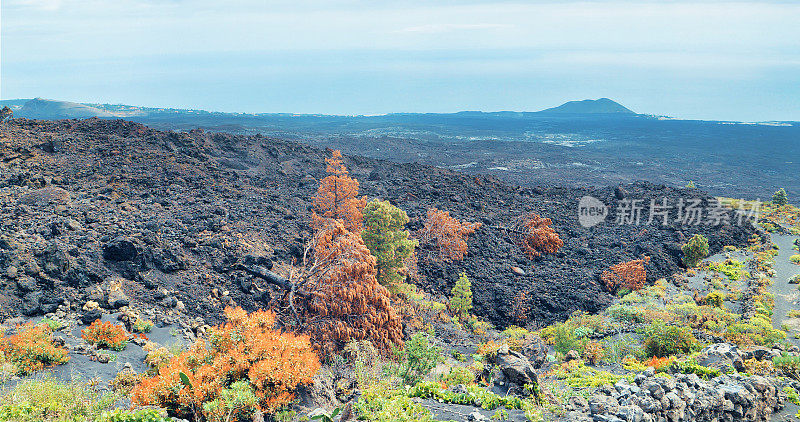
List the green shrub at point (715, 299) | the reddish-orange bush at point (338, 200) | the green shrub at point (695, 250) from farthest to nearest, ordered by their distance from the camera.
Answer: the green shrub at point (695, 250), the reddish-orange bush at point (338, 200), the green shrub at point (715, 299)

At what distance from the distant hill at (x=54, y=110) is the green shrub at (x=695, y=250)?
467ft

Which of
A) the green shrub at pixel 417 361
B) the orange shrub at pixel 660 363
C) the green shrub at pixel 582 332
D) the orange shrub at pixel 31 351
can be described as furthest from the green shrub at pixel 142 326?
the orange shrub at pixel 660 363

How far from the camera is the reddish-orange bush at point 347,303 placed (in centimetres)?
1292

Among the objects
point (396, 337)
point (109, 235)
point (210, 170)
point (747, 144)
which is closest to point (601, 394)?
point (396, 337)

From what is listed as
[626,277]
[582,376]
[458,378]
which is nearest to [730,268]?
[626,277]

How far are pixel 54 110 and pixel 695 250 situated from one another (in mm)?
160153

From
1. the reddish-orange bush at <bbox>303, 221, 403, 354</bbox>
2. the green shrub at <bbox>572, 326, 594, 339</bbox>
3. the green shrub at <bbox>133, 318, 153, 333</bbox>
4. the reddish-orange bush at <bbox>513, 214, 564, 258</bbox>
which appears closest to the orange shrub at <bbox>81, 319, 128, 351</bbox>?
the green shrub at <bbox>133, 318, 153, 333</bbox>

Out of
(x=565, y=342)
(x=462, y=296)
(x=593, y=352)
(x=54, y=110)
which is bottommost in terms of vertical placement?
(x=593, y=352)

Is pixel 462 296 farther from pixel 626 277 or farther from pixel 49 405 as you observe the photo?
pixel 49 405

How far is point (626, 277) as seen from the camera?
68.0 feet

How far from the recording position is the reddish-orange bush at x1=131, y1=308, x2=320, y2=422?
24.6ft

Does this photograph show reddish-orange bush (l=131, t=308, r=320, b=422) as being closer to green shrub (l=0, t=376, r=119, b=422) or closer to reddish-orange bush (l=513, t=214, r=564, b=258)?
green shrub (l=0, t=376, r=119, b=422)

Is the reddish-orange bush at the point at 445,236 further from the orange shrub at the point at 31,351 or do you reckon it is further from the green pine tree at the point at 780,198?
the green pine tree at the point at 780,198

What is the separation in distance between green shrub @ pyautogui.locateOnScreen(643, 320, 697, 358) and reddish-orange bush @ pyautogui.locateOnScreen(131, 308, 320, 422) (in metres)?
9.71
